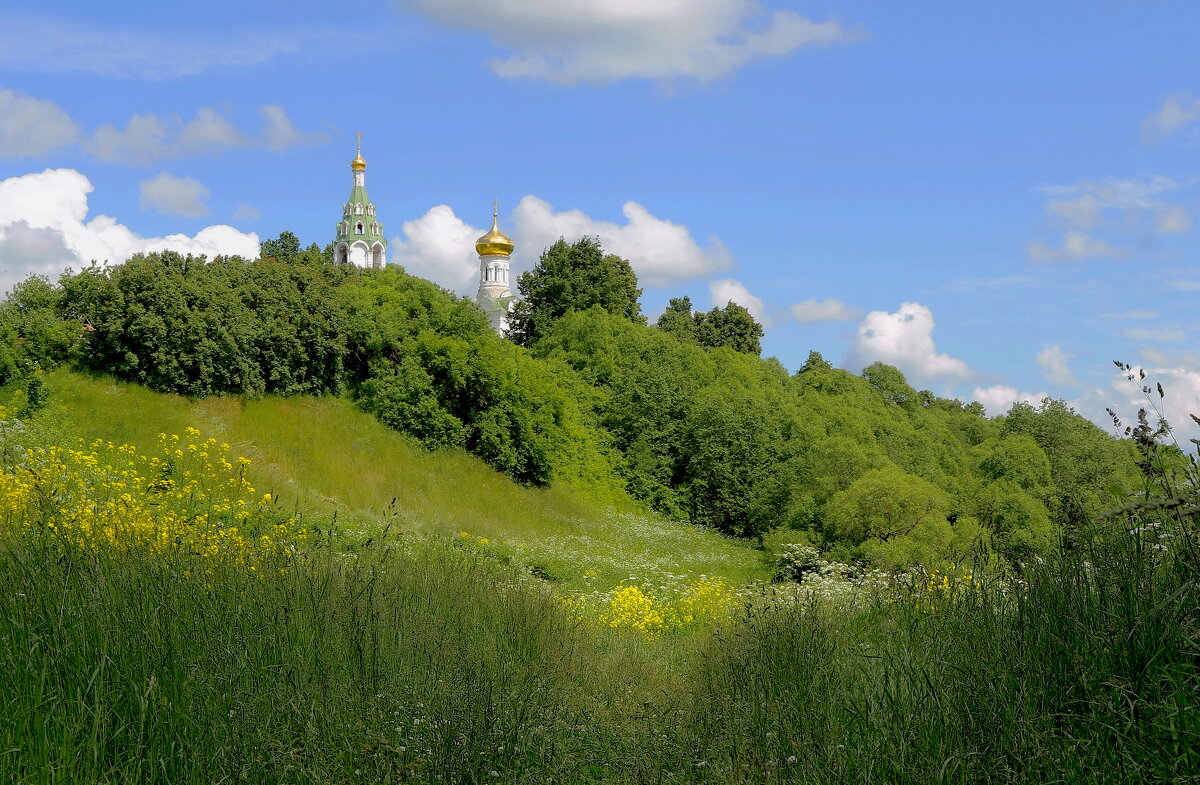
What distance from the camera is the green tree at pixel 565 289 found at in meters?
41.0

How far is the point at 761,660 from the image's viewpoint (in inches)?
254

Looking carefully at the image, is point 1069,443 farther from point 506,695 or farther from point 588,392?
point 506,695

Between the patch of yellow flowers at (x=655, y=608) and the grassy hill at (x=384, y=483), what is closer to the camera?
the patch of yellow flowers at (x=655, y=608)

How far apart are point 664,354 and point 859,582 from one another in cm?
2692

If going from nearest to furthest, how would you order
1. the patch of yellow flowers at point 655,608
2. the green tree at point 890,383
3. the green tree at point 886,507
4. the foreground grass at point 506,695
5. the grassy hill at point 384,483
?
the foreground grass at point 506,695 < the patch of yellow flowers at point 655,608 < the grassy hill at point 384,483 < the green tree at point 886,507 < the green tree at point 890,383

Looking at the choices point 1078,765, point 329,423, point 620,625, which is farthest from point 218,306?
point 1078,765

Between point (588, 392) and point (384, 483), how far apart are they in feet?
39.8

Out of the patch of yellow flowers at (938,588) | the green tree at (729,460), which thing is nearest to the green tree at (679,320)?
the green tree at (729,460)

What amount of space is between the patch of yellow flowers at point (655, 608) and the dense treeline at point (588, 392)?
3006 millimetres

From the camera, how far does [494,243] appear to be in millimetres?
59844

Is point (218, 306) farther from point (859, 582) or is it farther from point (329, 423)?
point (859, 582)

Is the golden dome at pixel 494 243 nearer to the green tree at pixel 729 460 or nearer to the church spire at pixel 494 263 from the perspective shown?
the church spire at pixel 494 263

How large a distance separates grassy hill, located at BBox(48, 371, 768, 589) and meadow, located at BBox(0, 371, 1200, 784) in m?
9.11

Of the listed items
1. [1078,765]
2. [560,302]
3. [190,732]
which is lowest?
[190,732]
